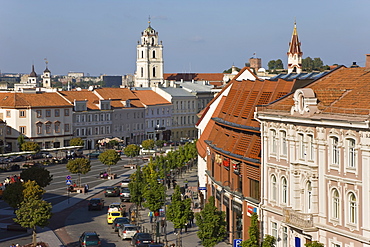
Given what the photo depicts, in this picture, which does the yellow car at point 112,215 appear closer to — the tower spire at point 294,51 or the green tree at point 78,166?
the green tree at point 78,166

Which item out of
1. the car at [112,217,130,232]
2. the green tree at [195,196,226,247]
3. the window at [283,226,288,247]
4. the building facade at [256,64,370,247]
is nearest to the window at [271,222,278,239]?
the building facade at [256,64,370,247]

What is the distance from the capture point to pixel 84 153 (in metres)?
121

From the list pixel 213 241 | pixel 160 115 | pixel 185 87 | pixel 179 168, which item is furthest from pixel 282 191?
pixel 185 87

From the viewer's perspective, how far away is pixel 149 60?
194 metres

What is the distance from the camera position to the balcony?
126 feet

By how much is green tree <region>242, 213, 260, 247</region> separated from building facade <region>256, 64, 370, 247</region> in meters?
0.53

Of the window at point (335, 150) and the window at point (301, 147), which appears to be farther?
the window at point (301, 147)

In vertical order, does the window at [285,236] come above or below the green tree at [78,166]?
below

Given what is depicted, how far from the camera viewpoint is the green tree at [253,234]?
4162cm

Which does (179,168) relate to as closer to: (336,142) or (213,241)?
(213,241)

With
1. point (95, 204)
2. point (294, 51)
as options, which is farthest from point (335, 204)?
point (294, 51)

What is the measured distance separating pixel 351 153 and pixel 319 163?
276 cm

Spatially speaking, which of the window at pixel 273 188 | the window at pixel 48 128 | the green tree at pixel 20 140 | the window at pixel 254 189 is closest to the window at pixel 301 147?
the window at pixel 273 188

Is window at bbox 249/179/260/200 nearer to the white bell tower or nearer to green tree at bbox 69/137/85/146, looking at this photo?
green tree at bbox 69/137/85/146
